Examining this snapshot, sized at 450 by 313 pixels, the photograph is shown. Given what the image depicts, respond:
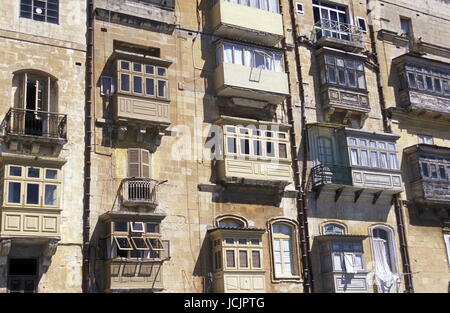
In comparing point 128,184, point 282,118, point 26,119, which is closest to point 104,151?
point 128,184

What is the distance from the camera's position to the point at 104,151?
24.9m

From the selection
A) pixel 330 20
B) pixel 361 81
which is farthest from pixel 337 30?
pixel 361 81

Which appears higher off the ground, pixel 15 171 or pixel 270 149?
pixel 270 149

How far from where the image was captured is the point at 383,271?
29.3m

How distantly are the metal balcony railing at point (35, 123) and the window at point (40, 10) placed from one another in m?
4.19

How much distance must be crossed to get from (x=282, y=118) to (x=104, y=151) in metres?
8.91

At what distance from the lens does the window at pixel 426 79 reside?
108 ft

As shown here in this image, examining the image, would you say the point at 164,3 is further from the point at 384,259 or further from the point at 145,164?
the point at 384,259

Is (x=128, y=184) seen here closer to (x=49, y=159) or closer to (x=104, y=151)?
(x=104, y=151)

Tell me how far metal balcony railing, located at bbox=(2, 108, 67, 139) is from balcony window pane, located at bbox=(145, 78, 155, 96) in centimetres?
362

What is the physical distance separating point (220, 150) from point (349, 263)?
751 cm

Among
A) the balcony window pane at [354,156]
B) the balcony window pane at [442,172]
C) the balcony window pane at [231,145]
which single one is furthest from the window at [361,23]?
the balcony window pane at [231,145]

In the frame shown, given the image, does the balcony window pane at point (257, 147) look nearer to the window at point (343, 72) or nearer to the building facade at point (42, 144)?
the window at point (343, 72)

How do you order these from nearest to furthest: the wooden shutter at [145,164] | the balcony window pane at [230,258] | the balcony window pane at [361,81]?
the balcony window pane at [230,258], the wooden shutter at [145,164], the balcony window pane at [361,81]
